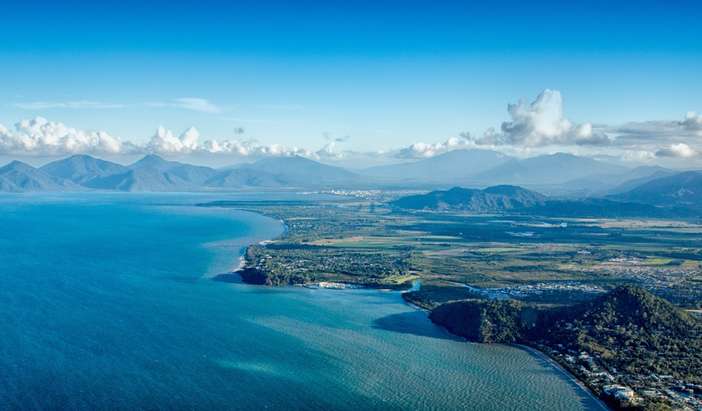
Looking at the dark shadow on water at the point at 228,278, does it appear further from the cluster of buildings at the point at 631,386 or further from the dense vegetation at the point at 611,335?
the cluster of buildings at the point at 631,386

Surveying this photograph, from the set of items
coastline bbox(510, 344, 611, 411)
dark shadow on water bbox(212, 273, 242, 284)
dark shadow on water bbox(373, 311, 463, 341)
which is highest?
dark shadow on water bbox(212, 273, 242, 284)

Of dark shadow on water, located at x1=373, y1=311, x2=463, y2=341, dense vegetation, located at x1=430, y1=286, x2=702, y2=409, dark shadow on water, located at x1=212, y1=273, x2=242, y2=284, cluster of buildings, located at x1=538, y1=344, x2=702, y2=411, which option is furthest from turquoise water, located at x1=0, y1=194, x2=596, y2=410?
dense vegetation, located at x1=430, y1=286, x2=702, y2=409

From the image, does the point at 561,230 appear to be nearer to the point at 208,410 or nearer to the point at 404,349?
the point at 404,349

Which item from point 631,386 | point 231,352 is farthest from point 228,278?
point 631,386

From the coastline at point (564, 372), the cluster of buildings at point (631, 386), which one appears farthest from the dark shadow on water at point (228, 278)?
the cluster of buildings at point (631, 386)

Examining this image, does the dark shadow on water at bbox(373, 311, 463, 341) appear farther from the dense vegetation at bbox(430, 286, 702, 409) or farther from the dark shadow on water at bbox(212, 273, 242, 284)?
the dark shadow on water at bbox(212, 273, 242, 284)

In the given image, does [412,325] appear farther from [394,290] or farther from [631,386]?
[631,386]
